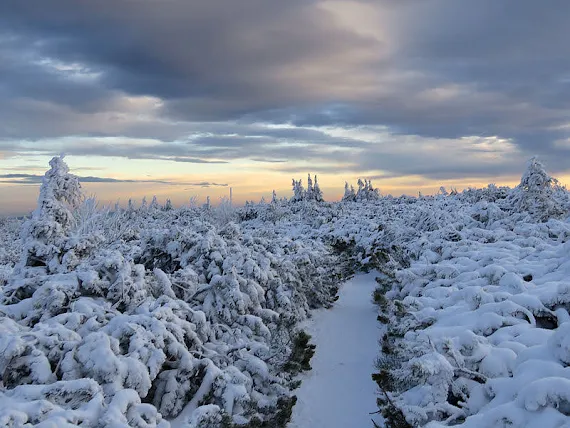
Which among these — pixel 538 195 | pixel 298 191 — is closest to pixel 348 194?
pixel 298 191

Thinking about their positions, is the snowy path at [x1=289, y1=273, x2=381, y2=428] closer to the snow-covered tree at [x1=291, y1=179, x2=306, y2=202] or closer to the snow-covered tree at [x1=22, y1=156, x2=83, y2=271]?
the snow-covered tree at [x1=22, y1=156, x2=83, y2=271]

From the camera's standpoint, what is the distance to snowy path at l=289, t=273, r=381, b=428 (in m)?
9.04

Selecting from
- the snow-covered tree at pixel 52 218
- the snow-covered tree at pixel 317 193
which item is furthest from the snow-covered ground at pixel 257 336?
the snow-covered tree at pixel 317 193

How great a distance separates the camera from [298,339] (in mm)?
11500

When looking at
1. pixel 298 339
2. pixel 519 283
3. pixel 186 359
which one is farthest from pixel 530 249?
pixel 186 359

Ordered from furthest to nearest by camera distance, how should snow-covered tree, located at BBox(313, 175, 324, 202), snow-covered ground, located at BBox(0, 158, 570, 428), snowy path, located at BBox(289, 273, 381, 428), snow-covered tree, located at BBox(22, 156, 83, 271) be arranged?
snow-covered tree, located at BBox(313, 175, 324, 202) < snow-covered tree, located at BBox(22, 156, 83, 271) < snowy path, located at BBox(289, 273, 381, 428) < snow-covered ground, located at BBox(0, 158, 570, 428)

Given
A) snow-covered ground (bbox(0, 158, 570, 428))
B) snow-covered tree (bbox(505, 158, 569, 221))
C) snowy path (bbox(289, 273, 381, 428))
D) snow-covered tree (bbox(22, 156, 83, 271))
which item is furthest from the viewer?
snow-covered tree (bbox(505, 158, 569, 221))

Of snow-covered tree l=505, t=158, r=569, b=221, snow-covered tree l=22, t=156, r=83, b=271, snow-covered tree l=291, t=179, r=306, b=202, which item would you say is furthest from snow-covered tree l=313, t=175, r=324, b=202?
snow-covered tree l=22, t=156, r=83, b=271

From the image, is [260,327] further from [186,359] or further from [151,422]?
[151,422]

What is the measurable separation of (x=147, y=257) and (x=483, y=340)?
1002 cm

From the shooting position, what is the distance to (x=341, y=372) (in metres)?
11.3

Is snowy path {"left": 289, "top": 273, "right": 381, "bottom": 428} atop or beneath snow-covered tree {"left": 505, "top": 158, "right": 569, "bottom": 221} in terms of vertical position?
beneath

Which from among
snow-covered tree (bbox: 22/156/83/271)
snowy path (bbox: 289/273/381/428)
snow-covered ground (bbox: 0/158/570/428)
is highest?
snow-covered tree (bbox: 22/156/83/271)

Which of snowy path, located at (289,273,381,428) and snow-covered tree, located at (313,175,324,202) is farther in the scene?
snow-covered tree, located at (313,175,324,202)
